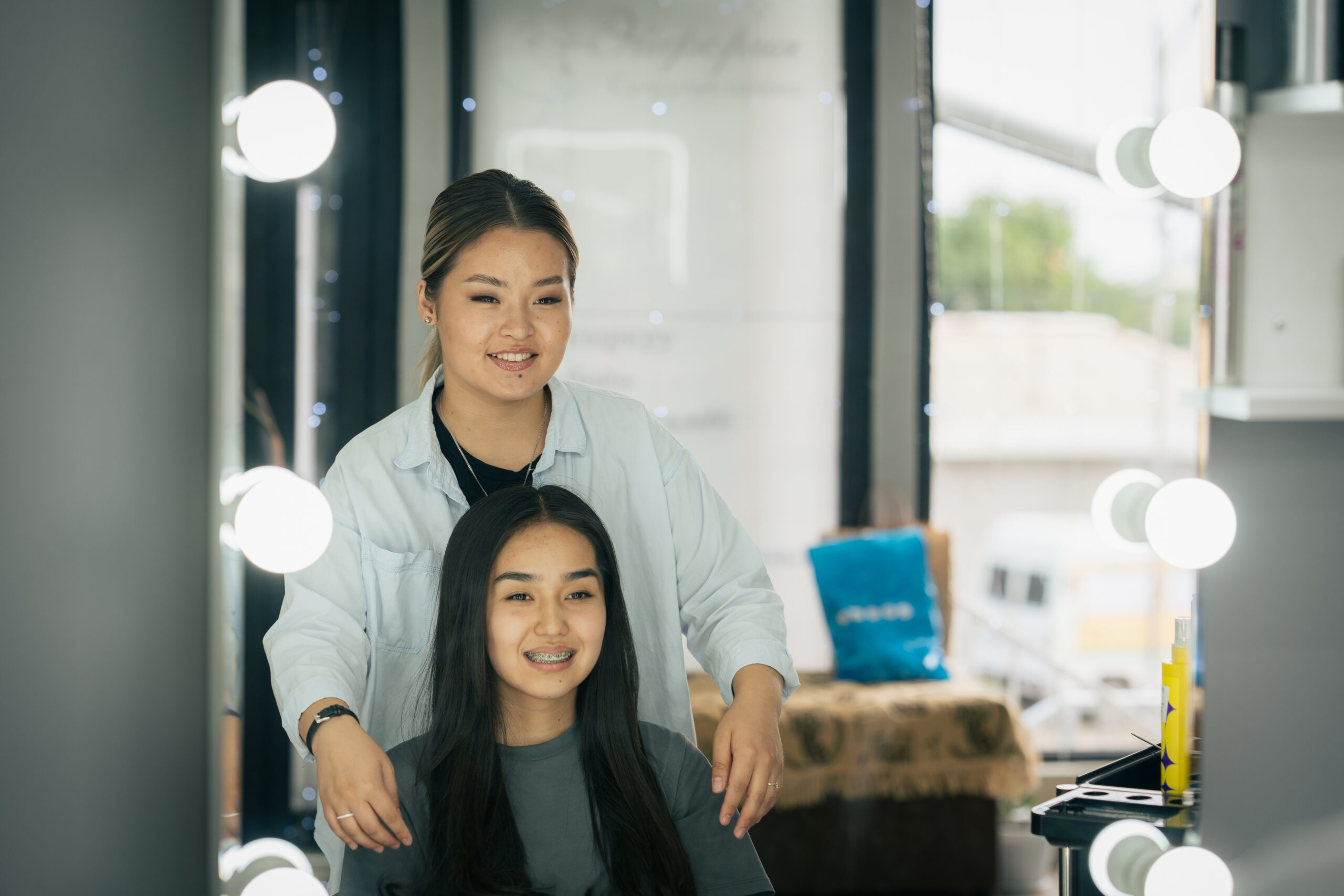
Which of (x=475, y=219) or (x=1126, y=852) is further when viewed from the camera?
Result: (x=1126, y=852)

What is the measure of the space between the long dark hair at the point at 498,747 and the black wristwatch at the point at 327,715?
0.24ft

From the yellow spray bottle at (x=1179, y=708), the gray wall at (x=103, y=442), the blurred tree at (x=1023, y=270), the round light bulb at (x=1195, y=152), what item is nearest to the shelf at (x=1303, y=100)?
the round light bulb at (x=1195, y=152)

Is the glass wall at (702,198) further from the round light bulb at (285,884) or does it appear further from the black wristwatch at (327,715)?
the round light bulb at (285,884)

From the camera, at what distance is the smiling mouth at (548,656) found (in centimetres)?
91

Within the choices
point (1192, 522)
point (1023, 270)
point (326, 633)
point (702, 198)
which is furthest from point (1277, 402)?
point (326, 633)

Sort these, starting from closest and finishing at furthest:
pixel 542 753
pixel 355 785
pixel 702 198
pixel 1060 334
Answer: pixel 355 785, pixel 542 753, pixel 702 198, pixel 1060 334

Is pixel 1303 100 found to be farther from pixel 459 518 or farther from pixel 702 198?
pixel 459 518

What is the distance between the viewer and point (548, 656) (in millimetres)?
911

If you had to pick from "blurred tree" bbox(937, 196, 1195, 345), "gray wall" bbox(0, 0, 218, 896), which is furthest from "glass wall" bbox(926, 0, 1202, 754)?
"gray wall" bbox(0, 0, 218, 896)

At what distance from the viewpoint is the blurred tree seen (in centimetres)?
134

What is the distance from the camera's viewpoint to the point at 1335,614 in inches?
41.7

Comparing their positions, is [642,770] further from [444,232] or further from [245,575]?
[444,232]

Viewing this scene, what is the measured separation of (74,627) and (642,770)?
54cm

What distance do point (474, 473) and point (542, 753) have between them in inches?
11.1
